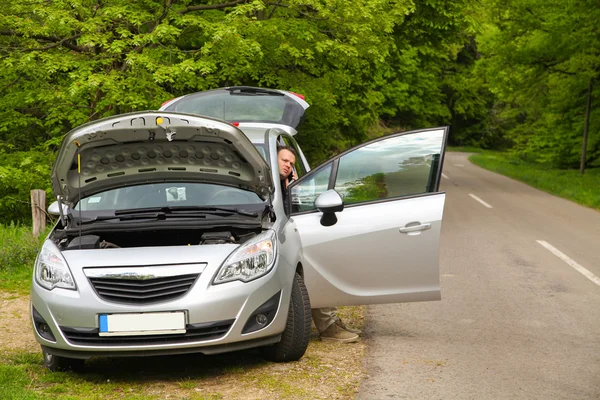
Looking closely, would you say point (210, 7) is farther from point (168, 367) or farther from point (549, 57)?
point (549, 57)

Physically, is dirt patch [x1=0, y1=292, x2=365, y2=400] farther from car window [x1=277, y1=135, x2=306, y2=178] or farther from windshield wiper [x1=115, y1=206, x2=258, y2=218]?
car window [x1=277, y1=135, x2=306, y2=178]

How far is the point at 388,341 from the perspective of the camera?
7.21 meters

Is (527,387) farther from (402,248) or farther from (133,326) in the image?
(133,326)

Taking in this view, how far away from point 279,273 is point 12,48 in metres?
11.5

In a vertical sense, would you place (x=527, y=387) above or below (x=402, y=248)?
below

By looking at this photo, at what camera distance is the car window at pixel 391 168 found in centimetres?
693

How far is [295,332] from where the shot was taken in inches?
244

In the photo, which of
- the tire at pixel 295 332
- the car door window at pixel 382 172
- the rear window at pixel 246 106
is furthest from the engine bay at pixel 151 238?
the rear window at pixel 246 106

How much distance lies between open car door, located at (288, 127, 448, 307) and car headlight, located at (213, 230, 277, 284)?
82 centimetres

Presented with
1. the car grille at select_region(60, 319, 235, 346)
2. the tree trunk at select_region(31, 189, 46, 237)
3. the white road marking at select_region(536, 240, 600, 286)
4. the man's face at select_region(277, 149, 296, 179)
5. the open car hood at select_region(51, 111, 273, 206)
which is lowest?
the white road marking at select_region(536, 240, 600, 286)

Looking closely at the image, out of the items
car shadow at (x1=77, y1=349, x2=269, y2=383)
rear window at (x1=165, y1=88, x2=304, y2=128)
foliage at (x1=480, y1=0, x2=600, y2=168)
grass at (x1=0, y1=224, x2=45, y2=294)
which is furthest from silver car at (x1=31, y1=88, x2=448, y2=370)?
foliage at (x1=480, y1=0, x2=600, y2=168)

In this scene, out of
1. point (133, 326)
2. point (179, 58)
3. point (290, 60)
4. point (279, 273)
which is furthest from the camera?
point (290, 60)

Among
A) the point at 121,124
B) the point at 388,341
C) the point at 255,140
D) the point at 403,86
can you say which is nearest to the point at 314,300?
the point at 388,341

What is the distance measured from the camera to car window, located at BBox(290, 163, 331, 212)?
7.09 m
